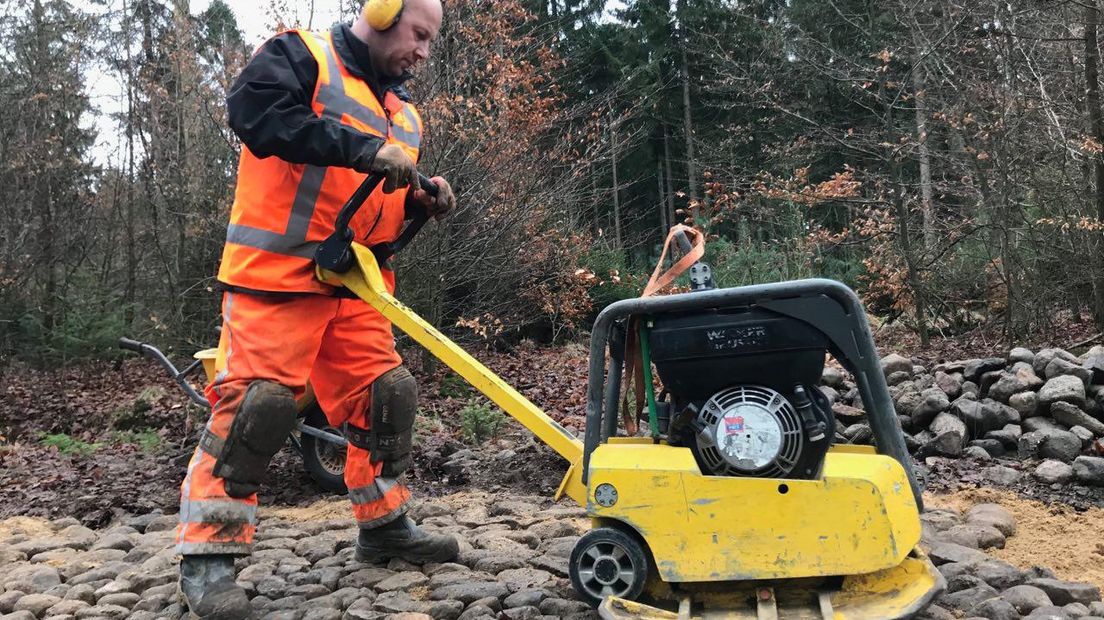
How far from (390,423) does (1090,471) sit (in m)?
3.33

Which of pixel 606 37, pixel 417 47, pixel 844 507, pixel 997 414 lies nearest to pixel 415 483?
pixel 417 47

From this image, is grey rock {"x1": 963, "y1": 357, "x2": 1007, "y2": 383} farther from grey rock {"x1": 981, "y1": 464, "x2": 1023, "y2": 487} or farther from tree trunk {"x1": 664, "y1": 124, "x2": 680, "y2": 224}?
tree trunk {"x1": 664, "y1": 124, "x2": 680, "y2": 224}

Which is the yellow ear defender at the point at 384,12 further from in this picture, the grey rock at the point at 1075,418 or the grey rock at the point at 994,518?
the grey rock at the point at 1075,418

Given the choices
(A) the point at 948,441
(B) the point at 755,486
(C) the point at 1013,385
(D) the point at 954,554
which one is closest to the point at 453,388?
(A) the point at 948,441

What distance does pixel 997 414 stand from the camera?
479 centimetres

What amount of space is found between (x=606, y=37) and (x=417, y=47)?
788 inches

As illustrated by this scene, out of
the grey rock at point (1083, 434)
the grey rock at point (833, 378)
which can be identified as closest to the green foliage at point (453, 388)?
the grey rock at point (833, 378)

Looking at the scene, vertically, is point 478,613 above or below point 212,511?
below

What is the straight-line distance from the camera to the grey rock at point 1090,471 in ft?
13.1

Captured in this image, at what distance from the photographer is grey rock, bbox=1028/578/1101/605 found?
2.48m

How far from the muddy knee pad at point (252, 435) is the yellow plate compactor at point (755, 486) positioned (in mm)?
982

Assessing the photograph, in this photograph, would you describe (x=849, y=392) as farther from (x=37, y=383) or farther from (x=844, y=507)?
(x=37, y=383)

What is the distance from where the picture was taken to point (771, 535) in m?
2.21

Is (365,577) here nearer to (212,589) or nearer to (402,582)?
(402,582)
